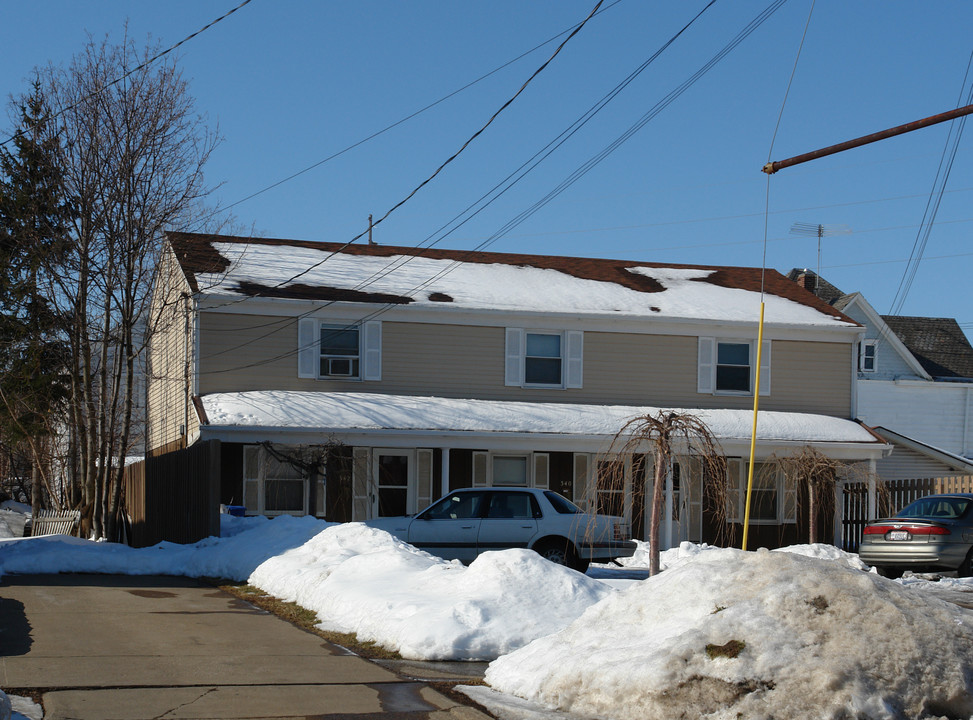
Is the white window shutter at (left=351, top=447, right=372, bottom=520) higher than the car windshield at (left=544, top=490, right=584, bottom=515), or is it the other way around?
the car windshield at (left=544, top=490, right=584, bottom=515)

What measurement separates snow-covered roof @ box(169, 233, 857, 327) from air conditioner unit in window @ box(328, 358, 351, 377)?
1411 millimetres

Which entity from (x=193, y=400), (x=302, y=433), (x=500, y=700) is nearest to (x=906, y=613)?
(x=500, y=700)

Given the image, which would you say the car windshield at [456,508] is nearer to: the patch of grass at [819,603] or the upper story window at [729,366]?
the patch of grass at [819,603]

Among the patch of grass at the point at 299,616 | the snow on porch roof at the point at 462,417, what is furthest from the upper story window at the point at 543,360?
the patch of grass at the point at 299,616

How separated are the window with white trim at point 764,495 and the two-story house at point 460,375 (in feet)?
0.16

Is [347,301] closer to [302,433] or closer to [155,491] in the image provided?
[302,433]

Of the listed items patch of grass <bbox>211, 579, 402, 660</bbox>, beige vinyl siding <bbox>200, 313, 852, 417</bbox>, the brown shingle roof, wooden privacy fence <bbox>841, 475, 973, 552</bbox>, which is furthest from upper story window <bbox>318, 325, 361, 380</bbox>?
the brown shingle roof

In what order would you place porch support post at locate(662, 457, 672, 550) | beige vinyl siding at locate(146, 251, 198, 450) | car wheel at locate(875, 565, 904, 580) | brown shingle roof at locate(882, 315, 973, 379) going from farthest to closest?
brown shingle roof at locate(882, 315, 973, 379), beige vinyl siding at locate(146, 251, 198, 450), porch support post at locate(662, 457, 672, 550), car wheel at locate(875, 565, 904, 580)

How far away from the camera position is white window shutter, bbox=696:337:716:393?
2761 centimetres

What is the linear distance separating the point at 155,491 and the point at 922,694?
2116cm

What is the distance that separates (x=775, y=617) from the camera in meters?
7.27

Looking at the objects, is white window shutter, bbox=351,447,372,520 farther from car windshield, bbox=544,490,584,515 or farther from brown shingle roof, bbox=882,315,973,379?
brown shingle roof, bbox=882,315,973,379

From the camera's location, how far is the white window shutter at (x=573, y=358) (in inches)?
1058

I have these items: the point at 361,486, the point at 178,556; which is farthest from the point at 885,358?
the point at 178,556
